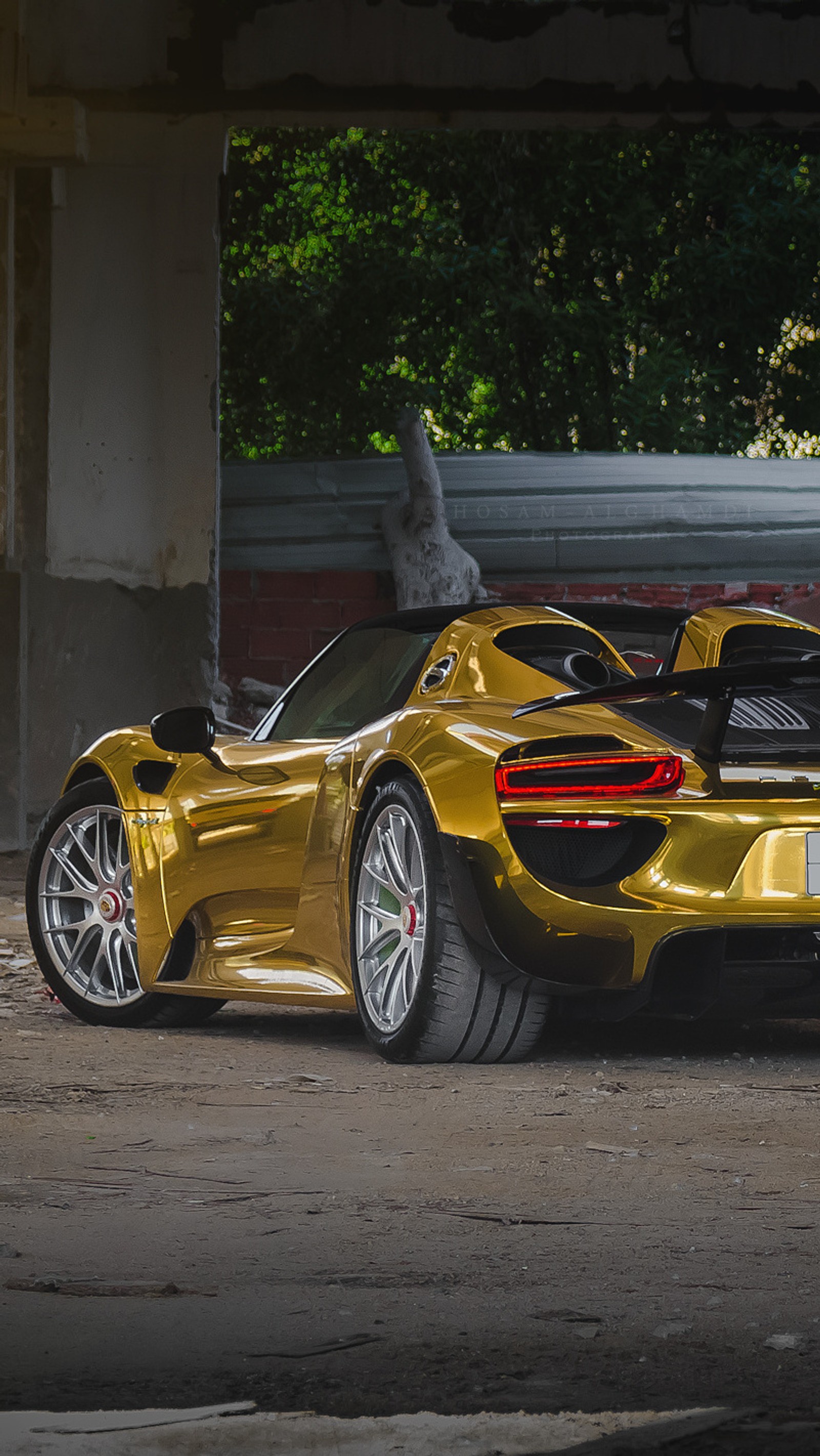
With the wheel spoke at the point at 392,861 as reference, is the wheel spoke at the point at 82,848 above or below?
below

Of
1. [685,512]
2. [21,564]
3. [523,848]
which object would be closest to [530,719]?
[523,848]

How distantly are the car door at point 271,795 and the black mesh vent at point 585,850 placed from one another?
1024 millimetres

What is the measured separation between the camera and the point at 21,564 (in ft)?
40.5

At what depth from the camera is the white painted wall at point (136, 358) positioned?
12.4 metres

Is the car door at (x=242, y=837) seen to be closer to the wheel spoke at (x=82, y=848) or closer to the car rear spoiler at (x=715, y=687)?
the wheel spoke at (x=82, y=848)

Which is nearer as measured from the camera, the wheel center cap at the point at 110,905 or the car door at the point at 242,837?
the car door at the point at 242,837

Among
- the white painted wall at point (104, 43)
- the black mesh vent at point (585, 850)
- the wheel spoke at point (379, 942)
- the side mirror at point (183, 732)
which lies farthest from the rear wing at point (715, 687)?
the white painted wall at point (104, 43)

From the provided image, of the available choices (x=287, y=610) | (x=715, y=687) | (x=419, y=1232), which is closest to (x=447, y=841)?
(x=715, y=687)

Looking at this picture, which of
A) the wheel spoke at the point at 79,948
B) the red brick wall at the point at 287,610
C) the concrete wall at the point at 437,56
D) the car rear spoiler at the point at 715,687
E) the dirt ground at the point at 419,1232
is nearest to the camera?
the dirt ground at the point at 419,1232

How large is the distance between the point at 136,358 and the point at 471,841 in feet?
26.2

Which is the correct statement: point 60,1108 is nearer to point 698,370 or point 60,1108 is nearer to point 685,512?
point 685,512

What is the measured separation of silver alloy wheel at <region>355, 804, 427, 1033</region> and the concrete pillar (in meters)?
6.97

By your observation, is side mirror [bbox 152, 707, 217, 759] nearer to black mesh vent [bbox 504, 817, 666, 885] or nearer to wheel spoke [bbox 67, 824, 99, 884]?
wheel spoke [bbox 67, 824, 99, 884]

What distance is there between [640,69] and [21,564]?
182 inches
